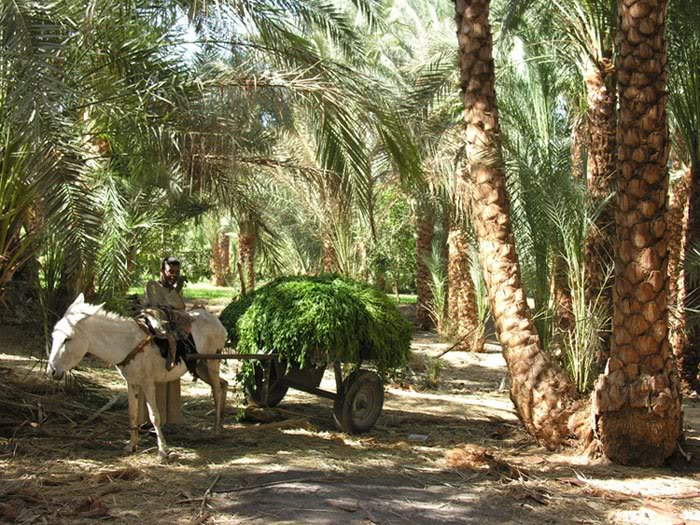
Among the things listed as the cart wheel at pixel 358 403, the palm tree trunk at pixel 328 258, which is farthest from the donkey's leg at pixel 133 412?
the palm tree trunk at pixel 328 258

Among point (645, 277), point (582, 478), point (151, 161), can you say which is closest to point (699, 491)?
point (582, 478)

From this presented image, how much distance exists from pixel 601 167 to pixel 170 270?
20.4ft

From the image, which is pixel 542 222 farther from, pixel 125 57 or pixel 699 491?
pixel 125 57

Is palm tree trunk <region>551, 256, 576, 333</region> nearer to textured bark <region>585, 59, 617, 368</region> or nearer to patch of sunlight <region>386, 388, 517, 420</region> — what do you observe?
textured bark <region>585, 59, 617, 368</region>

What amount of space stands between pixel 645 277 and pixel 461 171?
5773mm

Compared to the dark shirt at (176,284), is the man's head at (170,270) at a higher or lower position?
higher

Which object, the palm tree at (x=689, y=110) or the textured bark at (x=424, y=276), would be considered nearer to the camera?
the palm tree at (x=689, y=110)

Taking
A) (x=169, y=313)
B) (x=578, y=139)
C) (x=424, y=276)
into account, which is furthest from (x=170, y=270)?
(x=578, y=139)

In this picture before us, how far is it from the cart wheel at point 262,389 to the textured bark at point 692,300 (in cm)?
657

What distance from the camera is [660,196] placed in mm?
7973

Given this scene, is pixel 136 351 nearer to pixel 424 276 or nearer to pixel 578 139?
pixel 424 276

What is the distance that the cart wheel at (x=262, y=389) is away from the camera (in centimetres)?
919

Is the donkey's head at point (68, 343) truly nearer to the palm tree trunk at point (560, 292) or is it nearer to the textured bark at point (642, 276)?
the textured bark at point (642, 276)

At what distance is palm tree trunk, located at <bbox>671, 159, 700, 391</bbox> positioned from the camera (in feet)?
41.7
